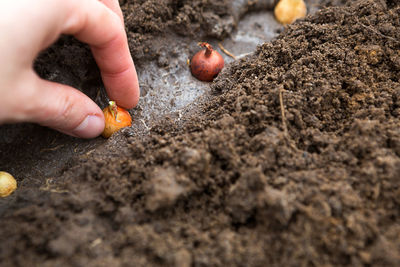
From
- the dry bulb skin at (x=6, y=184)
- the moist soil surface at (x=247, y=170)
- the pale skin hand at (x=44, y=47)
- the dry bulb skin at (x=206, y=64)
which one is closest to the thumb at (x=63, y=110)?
the pale skin hand at (x=44, y=47)

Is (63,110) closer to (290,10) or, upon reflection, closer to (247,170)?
(247,170)

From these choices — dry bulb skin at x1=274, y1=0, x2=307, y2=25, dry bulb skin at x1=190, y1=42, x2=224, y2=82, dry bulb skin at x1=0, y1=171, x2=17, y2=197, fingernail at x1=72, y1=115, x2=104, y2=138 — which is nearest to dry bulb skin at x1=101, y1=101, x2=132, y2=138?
fingernail at x1=72, y1=115, x2=104, y2=138

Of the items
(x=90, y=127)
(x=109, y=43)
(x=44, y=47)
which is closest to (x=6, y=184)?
(x=90, y=127)

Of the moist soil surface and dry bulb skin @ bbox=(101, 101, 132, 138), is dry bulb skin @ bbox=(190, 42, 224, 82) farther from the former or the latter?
dry bulb skin @ bbox=(101, 101, 132, 138)

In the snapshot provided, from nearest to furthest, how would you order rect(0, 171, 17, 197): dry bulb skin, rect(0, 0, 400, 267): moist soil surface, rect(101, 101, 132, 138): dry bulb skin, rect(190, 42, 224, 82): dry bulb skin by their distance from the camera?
rect(0, 0, 400, 267): moist soil surface → rect(0, 171, 17, 197): dry bulb skin → rect(101, 101, 132, 138): dry bulb skin → rect(190, 42, 224, 82): dry bulb skin

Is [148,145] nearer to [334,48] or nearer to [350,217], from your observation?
[350,217]

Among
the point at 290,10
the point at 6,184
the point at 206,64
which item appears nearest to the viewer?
the point at 6,184
